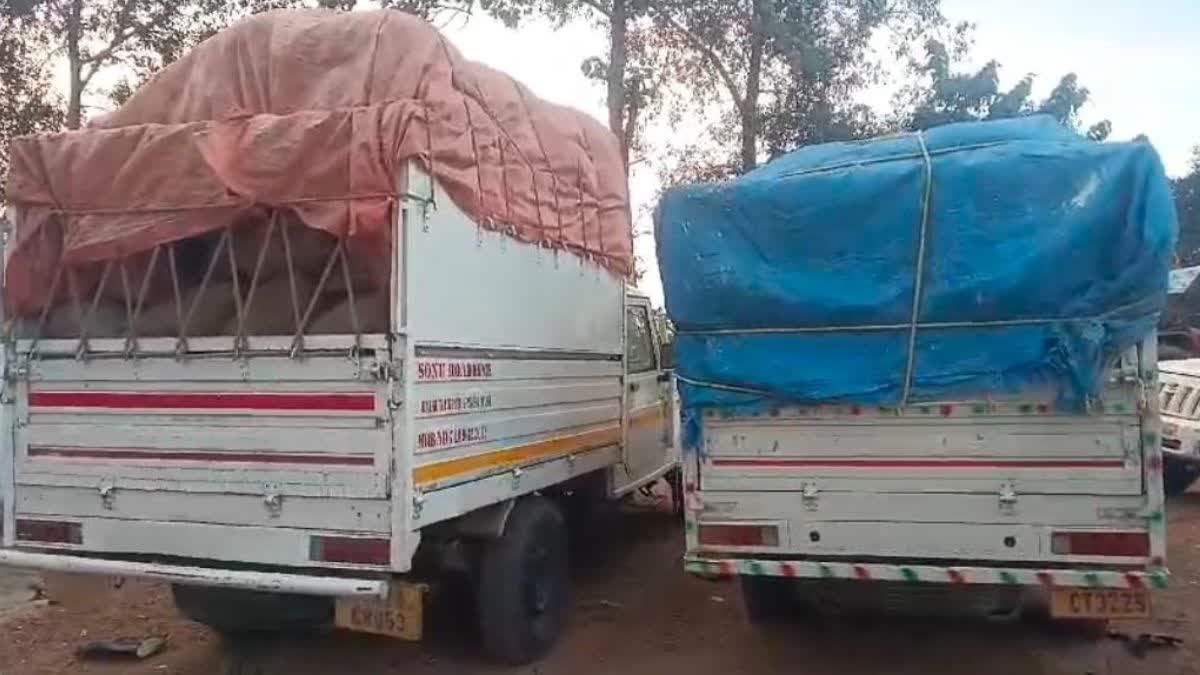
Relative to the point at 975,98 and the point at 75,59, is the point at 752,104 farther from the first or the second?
the point at 75,59

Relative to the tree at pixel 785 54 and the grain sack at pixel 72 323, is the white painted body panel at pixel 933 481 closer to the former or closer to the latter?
the grain sack at pixel 72 323

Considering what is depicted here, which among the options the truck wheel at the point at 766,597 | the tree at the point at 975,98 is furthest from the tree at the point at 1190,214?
the truck wheel at the point at 766,597

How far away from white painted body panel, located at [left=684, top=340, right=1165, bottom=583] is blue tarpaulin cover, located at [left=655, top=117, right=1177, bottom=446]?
0.12 metres

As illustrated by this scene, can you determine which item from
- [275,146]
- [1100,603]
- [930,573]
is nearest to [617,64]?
[275,146]

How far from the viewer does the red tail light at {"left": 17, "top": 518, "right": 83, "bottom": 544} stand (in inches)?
192

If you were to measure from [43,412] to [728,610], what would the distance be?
397cm

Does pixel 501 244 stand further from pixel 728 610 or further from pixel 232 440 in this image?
pixel 728 610

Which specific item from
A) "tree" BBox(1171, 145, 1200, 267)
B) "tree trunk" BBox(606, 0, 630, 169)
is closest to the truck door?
"tree trunk" BBox(606, 0, 630, 169)

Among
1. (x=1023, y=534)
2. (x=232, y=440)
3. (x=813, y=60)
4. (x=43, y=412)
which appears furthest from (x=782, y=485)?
(x=813, y=60)

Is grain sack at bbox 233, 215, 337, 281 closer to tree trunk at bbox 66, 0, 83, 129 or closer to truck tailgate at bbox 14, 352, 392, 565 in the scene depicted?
truck tailgate at bbox 14, 352, 392, 565

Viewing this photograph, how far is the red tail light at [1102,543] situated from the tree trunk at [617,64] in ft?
39.0

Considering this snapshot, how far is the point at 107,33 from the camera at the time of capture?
14297 millimetres

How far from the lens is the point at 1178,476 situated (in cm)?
1046

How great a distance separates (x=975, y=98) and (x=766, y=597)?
13.8 metres
